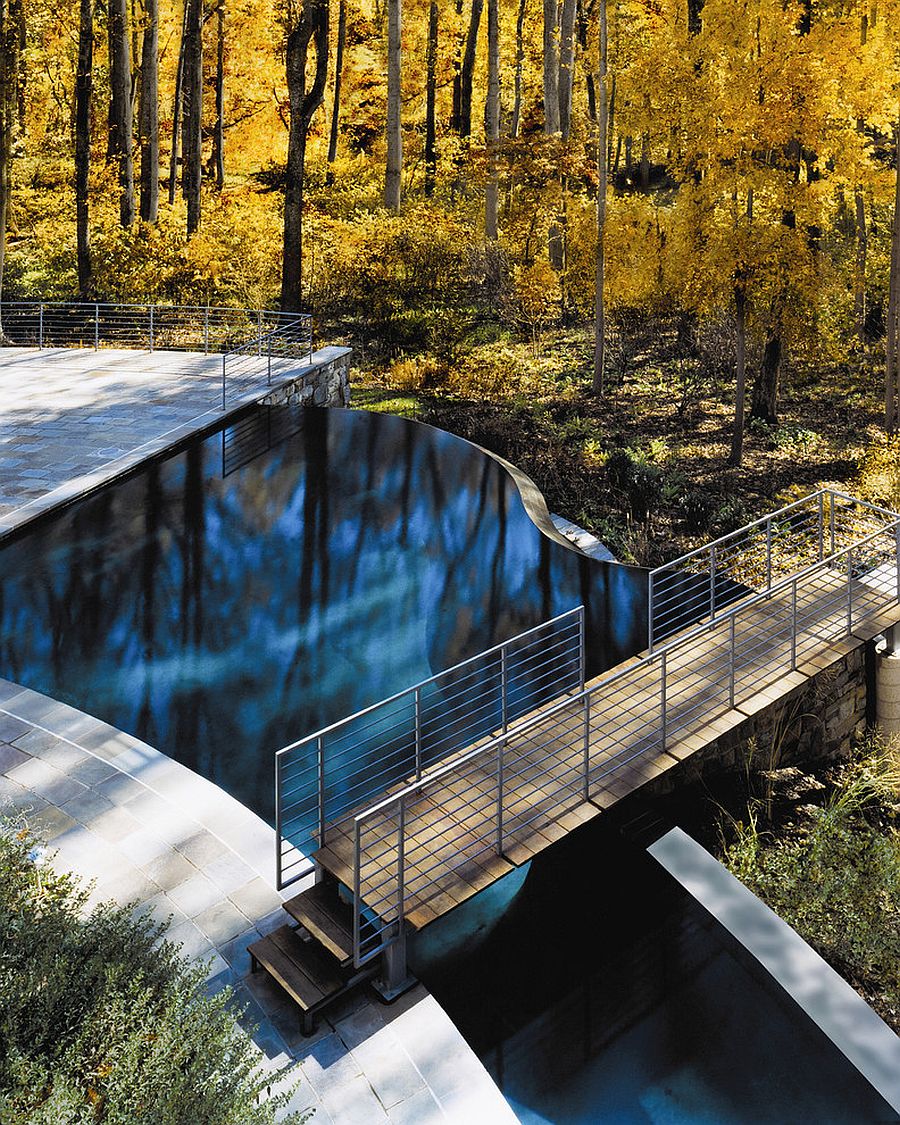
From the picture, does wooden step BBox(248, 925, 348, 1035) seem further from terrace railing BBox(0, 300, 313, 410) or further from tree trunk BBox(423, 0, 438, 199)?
tree trunk BBox(423, 0, 438, 199)

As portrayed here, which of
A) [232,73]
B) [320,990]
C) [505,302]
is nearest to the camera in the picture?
[320,990]

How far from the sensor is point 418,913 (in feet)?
21.0

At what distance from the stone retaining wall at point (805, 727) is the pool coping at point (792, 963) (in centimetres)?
63

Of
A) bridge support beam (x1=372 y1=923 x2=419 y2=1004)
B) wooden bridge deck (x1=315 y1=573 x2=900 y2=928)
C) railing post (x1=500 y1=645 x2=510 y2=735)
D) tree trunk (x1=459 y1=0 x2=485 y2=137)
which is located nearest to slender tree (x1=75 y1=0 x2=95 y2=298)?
tree trunk (x1=459 y1=0 x2=485 y2=137)

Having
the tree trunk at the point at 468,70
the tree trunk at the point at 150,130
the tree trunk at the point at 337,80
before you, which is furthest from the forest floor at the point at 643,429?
the tree trunk at the point at 337,80

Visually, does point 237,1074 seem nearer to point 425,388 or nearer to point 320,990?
point 320,990

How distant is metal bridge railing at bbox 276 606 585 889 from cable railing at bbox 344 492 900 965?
343mm

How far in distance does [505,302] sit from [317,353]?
23.3 ft

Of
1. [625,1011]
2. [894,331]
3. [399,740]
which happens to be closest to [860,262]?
[894,331]

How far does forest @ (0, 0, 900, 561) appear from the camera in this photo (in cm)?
1622

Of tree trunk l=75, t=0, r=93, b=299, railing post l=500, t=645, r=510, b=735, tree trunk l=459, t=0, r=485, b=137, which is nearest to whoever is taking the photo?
railing post l=500, t=645, r=510, b=735

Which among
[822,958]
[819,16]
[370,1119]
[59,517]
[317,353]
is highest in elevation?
[819,16]

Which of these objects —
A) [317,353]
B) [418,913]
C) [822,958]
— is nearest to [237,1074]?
[418,913]

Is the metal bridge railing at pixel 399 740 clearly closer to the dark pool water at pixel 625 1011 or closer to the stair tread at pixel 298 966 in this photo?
the stair tread at pixel 298 966
